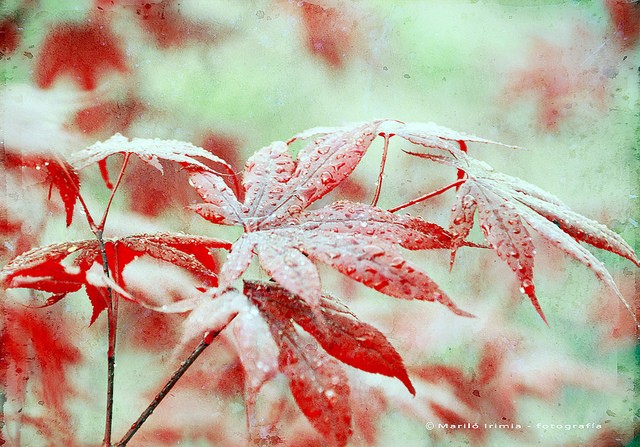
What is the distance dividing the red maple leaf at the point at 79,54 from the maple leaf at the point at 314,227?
0.26 meters

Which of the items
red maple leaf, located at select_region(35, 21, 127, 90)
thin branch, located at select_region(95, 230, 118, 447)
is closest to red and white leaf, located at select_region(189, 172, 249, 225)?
thin branch, located at select_region(95, 230, 118, 447)

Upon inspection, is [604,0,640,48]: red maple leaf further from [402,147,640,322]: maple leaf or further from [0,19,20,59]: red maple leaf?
[0,19,20,59]: red maple leaf

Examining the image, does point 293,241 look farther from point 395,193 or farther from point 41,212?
point 41,212

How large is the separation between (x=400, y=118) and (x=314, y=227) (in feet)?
0.97

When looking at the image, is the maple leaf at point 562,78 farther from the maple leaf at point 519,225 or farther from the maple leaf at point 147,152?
the maple leaf at point 147,152

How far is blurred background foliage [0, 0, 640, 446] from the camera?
0.64m

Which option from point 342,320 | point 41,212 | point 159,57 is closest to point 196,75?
point 159,57

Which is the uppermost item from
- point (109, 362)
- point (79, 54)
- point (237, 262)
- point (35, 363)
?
point (79, 54)

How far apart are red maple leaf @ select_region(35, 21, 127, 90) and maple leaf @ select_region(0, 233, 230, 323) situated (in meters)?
0.24

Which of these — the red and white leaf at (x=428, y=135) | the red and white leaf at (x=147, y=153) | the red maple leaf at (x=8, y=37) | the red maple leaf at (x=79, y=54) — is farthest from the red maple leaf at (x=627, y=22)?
the red maple leaf at (x=8, y=37)

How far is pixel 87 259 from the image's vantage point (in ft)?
1.64

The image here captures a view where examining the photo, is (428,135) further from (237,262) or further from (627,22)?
(627,22)

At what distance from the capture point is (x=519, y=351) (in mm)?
643

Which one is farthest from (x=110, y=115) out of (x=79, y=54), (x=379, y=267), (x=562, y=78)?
(x=562, y=78)
